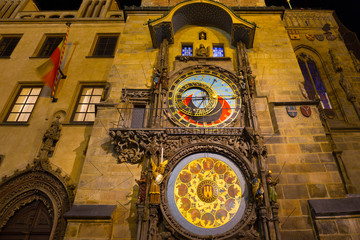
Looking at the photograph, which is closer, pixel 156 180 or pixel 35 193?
pixel 156 180

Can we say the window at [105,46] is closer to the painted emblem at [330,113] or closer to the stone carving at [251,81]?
the stone carving at [251,81]

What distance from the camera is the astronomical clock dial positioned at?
815 cm

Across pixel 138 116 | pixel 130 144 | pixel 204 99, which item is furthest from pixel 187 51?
pixel 130 144

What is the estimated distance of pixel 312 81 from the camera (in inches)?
492

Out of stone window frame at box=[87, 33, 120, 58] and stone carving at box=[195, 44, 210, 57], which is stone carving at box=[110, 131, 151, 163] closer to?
stone carving at box=[195, 44, 210, 57]

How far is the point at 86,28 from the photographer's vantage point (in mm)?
13586

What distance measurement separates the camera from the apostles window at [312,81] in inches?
465

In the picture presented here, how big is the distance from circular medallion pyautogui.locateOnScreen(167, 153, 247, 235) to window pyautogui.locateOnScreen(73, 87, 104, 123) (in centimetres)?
530

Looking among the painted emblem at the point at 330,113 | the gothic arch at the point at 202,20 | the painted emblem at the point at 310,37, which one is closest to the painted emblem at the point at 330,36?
the painted emblem at the point at 310,37

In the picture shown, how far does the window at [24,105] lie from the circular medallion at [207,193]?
776 centimetres

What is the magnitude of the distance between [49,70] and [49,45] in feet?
12.4

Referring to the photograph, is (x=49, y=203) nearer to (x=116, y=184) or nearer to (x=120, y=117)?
(x=116, y=184)

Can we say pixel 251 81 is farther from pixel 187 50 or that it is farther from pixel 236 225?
pixel 236 225

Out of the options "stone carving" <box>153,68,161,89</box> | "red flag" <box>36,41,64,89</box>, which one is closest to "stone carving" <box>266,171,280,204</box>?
"stone carving" <box>153,68,161,89</box>
